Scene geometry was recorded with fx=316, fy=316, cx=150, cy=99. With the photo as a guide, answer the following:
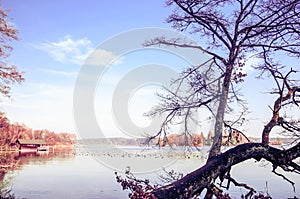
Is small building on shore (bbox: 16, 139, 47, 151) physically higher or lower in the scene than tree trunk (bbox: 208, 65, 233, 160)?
lower

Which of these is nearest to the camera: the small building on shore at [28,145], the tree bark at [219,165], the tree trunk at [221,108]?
the tree bark at [219,165]

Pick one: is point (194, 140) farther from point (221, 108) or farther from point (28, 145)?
point (28, 145)

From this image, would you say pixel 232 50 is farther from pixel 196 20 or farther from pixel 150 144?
pixel 150 144

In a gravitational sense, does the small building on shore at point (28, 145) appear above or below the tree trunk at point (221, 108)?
below

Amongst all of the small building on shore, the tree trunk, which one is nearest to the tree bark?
the tree trunk

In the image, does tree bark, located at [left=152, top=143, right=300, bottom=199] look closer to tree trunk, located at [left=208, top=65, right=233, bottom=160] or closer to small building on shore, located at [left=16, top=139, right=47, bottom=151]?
tree trunk, located at [left=208, top=65, right=233, bottom=160]

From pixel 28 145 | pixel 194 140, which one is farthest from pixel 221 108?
pixel 28 145

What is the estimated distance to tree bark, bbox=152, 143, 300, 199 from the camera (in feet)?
10.9

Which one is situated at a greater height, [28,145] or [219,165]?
[219,165]

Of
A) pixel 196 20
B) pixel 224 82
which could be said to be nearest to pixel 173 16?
pixel 196 20

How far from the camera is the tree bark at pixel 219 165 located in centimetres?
332

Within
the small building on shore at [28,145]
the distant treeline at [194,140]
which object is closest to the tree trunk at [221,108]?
the distant treeline at [194,140]

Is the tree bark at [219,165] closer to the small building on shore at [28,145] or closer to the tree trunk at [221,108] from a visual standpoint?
the tree trunk at [221,108]

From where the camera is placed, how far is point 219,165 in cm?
365
